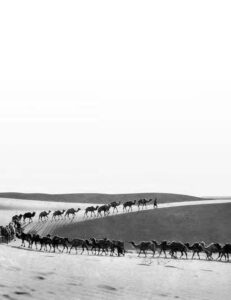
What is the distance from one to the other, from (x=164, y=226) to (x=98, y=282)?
22693mm

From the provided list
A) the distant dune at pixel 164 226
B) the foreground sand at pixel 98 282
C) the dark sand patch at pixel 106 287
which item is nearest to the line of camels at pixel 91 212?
the distant dune at pixel 164 226

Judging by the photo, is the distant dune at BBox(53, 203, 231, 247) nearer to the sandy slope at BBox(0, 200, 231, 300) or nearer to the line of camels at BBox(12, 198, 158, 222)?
the line of camels at BBox(12, 198, 158, 222)

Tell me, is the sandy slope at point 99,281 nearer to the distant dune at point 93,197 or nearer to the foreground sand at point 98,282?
the foreground sand at point 98,282

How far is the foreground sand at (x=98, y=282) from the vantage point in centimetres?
907

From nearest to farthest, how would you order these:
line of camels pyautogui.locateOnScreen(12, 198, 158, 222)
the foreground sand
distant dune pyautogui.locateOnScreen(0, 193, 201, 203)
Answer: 1. the foreground sand
2. line of camels pyautogui.locateOnScreen(12, 198, 158, 222)
3. distant dune pyautogui.locateOnScreen(0, 193, 201, 203)

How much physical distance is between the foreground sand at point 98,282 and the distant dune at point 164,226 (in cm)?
1611

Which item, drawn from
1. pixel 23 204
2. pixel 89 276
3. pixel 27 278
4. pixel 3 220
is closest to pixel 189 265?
pixel 89 276

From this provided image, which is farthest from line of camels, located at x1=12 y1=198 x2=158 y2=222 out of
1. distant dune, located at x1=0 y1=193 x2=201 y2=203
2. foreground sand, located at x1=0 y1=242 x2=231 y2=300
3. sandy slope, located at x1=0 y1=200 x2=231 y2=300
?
distant dune, located at x1=0 y1=193 x2=201 y2=203

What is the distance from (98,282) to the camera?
10844 millimetres

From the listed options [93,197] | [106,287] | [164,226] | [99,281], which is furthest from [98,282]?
[93,197]

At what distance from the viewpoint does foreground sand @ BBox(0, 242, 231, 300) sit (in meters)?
9.07

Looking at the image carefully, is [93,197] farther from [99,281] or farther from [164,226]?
[99,281]

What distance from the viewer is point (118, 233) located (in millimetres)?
32438

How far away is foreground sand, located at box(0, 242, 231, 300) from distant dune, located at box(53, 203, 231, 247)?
1611 cm
